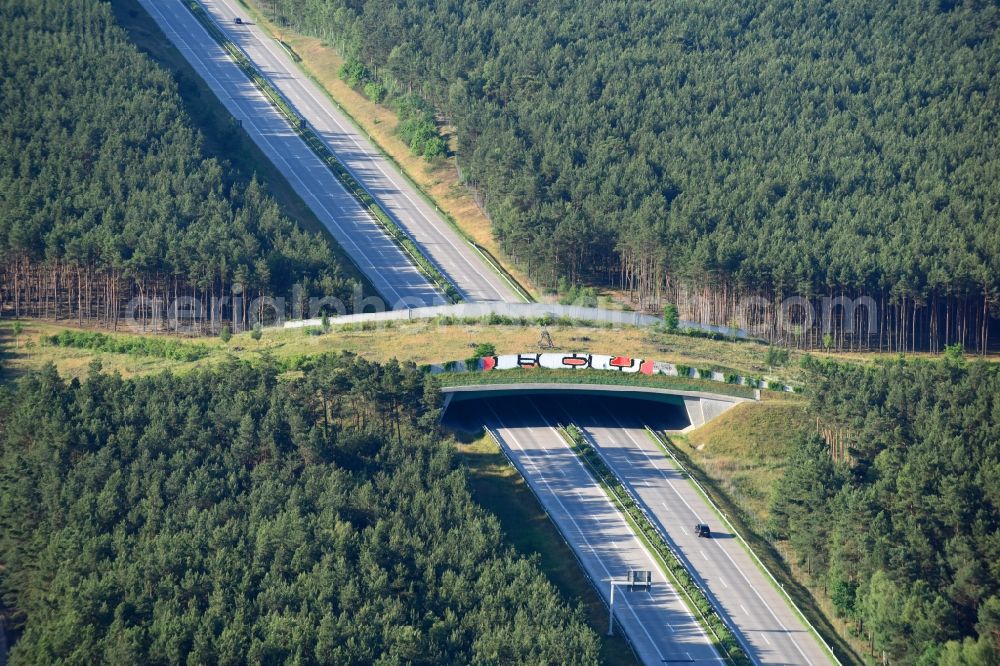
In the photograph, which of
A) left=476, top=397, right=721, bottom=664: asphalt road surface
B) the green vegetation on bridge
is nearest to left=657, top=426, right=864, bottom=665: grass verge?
the green vegetation on bridge

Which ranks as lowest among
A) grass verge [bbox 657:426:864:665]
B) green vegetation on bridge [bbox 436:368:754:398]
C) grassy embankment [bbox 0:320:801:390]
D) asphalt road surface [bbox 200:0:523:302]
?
grass verge [bbox 657:426:864:665]

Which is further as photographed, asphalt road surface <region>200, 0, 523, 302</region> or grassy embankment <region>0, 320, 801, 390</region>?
asphalt road surface <region>200, 0, 523, 302</region>

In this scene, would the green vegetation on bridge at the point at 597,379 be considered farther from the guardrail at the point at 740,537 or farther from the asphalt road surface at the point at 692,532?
the guardrail at the point at 740,537

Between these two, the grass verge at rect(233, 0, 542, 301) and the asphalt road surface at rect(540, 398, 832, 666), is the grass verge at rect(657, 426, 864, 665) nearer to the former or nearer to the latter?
the asphalt road surface at rect(540, 398, 832, 666)

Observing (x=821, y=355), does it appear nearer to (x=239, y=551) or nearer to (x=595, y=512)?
(x=595, y=512)

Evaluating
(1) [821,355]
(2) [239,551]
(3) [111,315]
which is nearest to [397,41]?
(3) [111,315]

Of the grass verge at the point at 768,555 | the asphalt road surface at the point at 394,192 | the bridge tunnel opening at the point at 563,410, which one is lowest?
the grass verge at the point at 768,555

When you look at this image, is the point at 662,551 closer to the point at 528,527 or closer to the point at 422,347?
the point at 528,527

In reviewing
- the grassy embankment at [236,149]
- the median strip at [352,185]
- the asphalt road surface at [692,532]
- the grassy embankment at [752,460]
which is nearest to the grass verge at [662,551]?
the asphalt road surface at [692,532]
